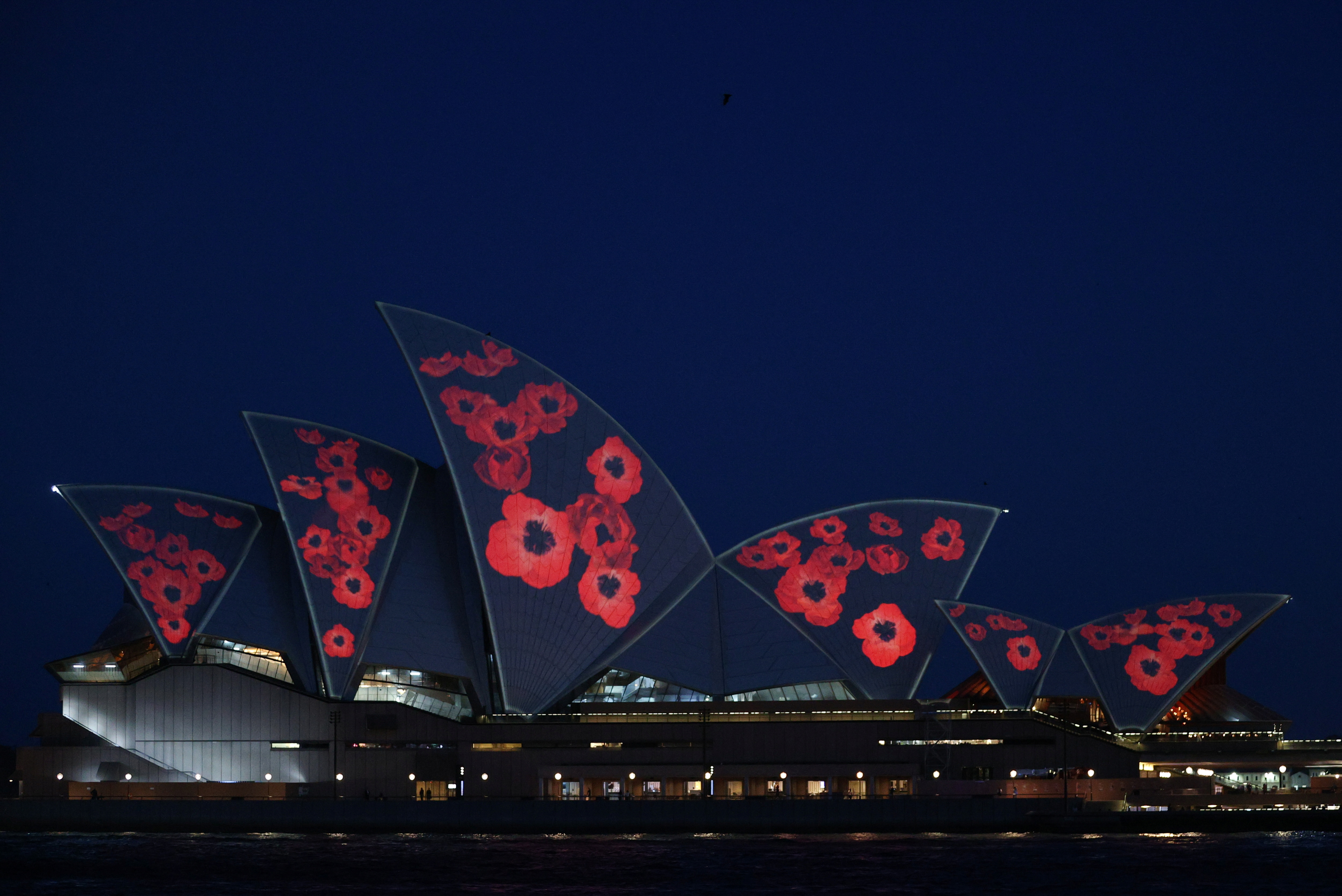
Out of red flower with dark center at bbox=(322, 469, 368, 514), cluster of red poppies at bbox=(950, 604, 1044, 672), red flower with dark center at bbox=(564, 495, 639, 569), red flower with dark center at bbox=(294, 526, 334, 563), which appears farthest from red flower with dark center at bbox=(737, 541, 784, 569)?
red flower with dark center at bbox=(294, 526, 334, 563)

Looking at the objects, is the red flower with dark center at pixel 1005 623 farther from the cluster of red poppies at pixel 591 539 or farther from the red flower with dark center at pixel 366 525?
the red flower with dark center at pixel 366 525

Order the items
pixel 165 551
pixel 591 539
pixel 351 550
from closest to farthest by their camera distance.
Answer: pixel 351 550 → pixel 165 551 → pixel 591 539

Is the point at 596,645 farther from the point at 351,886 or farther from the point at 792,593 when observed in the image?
the point at 351,886

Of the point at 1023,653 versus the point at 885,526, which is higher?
the point at 885,526

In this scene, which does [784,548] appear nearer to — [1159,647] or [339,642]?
[1159,647]

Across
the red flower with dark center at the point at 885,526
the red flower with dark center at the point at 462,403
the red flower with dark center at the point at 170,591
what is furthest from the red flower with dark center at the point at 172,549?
the red flower with dark center at the point at 885,526

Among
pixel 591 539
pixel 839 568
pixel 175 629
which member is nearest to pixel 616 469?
pixel 591 539
